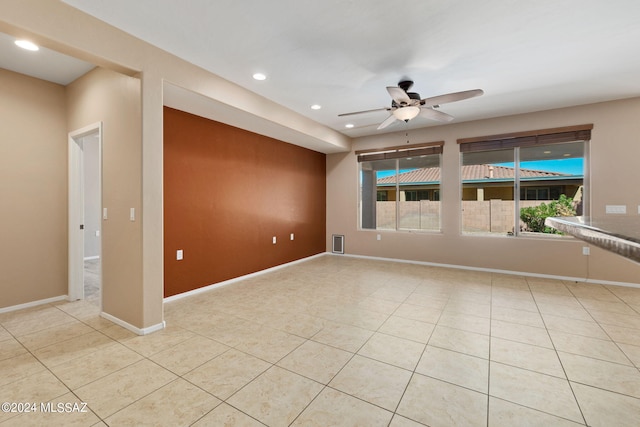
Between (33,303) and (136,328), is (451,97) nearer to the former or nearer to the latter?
(136,328)

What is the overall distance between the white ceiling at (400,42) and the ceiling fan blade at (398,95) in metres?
0.32

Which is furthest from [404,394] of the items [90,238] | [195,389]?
[90,238]

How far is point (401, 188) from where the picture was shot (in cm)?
598

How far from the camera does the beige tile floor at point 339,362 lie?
1.64 meters

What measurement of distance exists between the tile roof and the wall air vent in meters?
1.62

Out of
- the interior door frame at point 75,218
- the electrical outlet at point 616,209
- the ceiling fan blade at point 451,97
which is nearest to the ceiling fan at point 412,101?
the ceiling fan blade at point 451,97

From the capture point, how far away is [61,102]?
3.49m

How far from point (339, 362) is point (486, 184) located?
4.45m

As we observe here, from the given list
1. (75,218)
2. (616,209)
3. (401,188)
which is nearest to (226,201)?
(75,218)

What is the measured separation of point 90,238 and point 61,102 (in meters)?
3.79

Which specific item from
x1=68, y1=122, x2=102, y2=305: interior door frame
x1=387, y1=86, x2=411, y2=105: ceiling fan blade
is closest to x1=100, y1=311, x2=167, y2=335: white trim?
x1=68, y1=122, x2=102, y2=305: interior door frame

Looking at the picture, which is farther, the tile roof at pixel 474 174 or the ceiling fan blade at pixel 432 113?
the tile roof at pixel 474 174

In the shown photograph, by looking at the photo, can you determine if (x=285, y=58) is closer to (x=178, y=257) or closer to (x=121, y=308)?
(x=178, y=257)

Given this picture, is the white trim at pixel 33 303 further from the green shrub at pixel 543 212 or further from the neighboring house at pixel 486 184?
the green shrub at pixel 543 212
